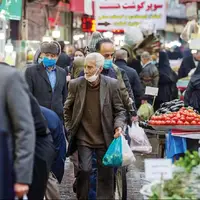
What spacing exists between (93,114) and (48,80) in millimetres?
1720

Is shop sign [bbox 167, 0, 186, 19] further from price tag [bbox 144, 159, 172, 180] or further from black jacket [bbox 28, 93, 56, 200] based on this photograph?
price tag [bbox 144, 159, 172, 180]

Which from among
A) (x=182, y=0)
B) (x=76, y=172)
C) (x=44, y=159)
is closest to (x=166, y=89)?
(x=182, y=0)

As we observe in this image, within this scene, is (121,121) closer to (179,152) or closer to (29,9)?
(179,152)

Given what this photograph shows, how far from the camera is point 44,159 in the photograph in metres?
7.01

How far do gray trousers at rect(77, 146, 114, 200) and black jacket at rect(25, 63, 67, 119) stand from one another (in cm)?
164

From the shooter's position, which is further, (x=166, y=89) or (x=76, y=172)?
(x=166, y=89)

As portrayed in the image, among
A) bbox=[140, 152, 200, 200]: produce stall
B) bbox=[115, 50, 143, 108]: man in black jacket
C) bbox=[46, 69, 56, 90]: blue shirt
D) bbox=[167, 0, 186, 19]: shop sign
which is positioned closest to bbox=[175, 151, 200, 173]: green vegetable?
bbox=[140, 152, 200, 200]: produce stall

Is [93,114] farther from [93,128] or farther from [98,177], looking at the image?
[98,177]

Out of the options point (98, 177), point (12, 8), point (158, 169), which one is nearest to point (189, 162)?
point (158, 169)

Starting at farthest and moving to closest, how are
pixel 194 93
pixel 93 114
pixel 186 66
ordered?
pixel 186 66
pixel 194 93
pixel 93 114

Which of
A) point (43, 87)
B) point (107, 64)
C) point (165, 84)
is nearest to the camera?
point (107, 64)

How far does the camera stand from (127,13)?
25500 millimetres

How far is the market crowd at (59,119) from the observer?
19.6 feet

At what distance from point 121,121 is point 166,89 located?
30.0 ft
